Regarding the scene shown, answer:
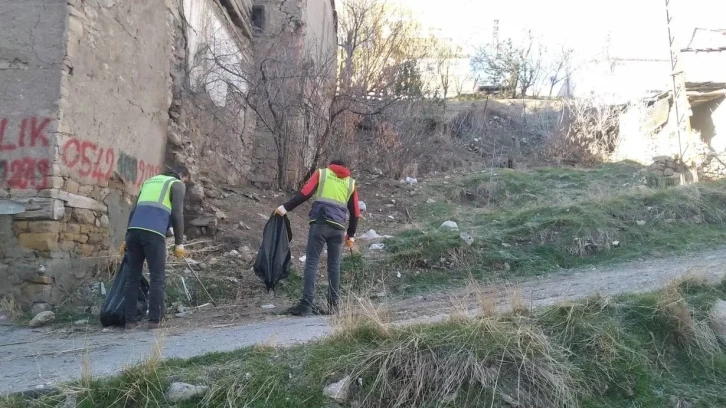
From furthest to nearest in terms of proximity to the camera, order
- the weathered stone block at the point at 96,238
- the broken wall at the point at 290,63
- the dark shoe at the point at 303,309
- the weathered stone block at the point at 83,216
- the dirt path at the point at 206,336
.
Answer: the broken wall at the point at 290,63 → the weathered stone block at the point at 96,238 → the weathered stone block at the point at 83,216 → the dark shoe at the point at 303,309 → the dirt path at the point at 206,336

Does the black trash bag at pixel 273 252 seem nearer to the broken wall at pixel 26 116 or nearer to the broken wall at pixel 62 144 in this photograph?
the broken wall at pixel 62 144

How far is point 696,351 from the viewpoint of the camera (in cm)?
426

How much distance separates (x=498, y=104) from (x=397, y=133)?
904cm

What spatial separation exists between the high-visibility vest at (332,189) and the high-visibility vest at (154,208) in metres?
1.37

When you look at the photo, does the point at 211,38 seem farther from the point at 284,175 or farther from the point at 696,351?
the point at 696,351

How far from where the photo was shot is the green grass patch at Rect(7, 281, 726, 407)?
351cm

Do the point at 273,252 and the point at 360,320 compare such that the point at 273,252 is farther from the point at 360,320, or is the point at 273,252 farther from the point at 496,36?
the point at 496,36

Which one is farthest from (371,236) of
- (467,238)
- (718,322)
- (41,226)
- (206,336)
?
(718,322)

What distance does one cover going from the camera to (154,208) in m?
5.43

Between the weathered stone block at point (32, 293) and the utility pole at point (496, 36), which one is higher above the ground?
the utility pole at point (496, 36)

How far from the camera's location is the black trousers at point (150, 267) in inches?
212

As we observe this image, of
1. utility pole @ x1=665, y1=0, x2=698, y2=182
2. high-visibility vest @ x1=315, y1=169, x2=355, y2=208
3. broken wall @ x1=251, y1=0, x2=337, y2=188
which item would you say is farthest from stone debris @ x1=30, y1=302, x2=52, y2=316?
utility pole @ x1=665, y1=0, x2=698, y2=182

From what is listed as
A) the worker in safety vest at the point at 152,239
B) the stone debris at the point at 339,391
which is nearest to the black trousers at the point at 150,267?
the worker in safety vest at the point at 152,239

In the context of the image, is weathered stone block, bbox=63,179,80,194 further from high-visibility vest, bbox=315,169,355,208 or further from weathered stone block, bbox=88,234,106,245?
high-visibility vest, bbox=315,169,355,208
